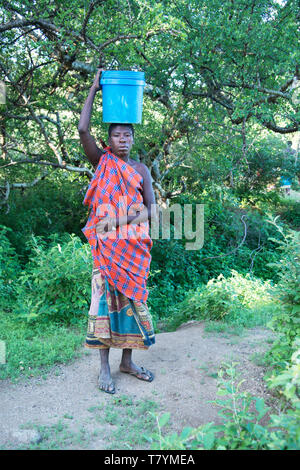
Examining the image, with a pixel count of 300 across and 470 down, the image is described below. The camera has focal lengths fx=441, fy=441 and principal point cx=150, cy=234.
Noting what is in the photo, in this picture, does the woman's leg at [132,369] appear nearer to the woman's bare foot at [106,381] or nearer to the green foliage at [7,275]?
the woman's bare foot at [106,381]

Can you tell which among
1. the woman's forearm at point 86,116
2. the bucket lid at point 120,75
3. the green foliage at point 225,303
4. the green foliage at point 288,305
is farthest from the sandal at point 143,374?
the bucket lid at point 120,75

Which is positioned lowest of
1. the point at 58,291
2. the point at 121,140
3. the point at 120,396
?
the point at 120,396

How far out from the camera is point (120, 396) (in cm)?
284

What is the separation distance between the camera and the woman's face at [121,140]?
115 inches

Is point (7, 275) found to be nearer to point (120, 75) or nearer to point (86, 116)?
point (86, 116)

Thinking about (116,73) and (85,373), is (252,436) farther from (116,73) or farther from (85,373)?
(116,73)

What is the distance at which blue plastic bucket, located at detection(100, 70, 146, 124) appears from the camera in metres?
2.82

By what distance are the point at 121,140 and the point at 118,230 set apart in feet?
1.96

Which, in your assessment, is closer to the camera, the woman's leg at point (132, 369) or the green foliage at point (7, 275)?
the woman's leg at point (132, 369)

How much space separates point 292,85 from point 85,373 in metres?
4.02

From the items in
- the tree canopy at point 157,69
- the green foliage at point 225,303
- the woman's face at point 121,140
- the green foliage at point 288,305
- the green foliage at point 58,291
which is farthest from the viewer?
the tree canopy at point 157,69

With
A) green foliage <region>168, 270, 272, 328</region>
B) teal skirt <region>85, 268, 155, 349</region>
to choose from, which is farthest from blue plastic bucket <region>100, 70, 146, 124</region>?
green foliage <region>168, 270, 272, 328</region>

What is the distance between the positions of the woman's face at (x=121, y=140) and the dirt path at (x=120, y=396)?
1.57 meters

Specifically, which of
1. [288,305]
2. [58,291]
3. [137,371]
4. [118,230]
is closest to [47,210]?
[58,291]
